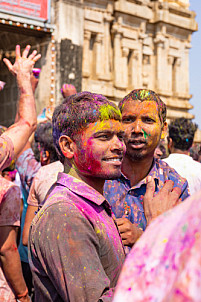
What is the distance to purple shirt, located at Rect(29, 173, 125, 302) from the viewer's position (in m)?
1.36

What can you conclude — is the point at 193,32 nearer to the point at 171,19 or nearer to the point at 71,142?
the point at 171,19

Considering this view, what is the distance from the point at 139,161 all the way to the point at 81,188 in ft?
2.79

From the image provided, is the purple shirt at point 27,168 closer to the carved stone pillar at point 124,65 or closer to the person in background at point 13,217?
the person in background at point 13,217

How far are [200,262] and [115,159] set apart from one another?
1.25 m

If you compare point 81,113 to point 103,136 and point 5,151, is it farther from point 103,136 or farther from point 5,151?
point 5,151

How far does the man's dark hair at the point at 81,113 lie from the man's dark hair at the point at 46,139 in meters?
1.72

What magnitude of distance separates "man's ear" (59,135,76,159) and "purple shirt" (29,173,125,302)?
0.69 feet

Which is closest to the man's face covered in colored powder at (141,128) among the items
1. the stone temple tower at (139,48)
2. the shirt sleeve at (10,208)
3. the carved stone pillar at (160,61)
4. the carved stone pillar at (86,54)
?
the shirt sleeve at (10,208)

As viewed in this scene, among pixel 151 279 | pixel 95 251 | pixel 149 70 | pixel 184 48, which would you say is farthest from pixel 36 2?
pixel 151 279

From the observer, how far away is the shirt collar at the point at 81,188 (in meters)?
1.61

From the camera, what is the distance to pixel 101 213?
5.36 feet

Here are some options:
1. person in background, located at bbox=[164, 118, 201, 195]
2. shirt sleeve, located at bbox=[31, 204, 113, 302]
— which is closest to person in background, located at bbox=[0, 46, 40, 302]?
shirt sleeve, located at bbox=[31, 204, 113, 302]

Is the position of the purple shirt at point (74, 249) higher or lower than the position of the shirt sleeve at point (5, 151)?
lower

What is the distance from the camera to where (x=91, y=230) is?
1.46 meters
